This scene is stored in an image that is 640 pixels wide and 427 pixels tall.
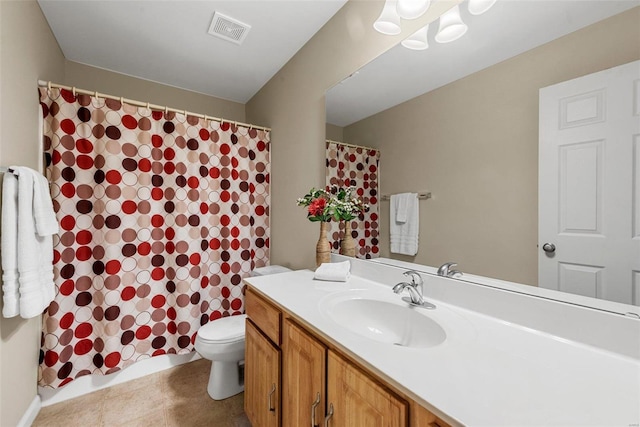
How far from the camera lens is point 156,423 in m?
1.52

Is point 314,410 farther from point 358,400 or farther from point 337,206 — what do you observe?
point 337,206

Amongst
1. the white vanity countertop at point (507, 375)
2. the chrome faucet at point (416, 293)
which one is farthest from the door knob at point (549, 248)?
the chrome faucet at point (416, 293)

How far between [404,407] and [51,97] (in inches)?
94.9

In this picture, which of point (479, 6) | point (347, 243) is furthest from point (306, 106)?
point (479, 6)

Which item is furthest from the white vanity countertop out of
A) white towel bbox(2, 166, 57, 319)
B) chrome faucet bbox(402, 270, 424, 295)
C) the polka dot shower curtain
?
the polka dot shower curtain

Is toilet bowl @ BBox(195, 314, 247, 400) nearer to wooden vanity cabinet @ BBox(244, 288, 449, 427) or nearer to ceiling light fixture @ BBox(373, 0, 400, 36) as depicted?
wooden vanity cabinet @ BBox(244, 288, 449, 427)

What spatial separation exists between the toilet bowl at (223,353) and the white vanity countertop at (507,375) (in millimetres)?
1047

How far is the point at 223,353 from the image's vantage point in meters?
1.66

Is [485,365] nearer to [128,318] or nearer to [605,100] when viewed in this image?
[605,100]

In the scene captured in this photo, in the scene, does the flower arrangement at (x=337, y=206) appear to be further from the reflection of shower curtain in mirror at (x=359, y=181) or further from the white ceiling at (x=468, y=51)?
the white ceiling at (x=468, y=51)

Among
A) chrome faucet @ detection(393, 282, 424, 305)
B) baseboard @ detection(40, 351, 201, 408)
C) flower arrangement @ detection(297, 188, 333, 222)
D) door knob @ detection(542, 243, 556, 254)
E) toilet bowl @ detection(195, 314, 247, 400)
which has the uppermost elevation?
flower arrangement @ detection(297, 188, 333, 222)

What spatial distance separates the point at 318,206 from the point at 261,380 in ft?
3.02

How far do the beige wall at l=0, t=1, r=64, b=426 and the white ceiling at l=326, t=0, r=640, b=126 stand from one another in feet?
5.36

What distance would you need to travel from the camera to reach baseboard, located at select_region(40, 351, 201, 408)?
1.68 meters
